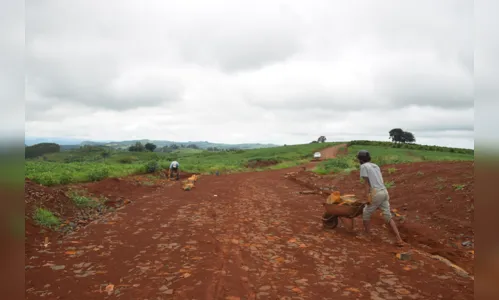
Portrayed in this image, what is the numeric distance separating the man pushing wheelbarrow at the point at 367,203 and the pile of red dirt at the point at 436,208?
44.2 inches

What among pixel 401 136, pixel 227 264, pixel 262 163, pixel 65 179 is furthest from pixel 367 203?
pixel 401 136

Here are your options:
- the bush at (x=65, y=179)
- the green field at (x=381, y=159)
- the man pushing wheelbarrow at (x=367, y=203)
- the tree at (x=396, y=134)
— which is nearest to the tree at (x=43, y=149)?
the bush at (x=65, y=179)

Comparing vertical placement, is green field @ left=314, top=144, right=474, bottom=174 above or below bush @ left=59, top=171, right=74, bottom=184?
above

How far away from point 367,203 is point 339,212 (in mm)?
787

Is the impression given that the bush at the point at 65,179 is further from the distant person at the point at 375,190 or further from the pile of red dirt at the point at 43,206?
the distant person at the point at 375,190

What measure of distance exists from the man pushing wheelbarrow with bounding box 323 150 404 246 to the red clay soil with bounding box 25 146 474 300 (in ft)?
1.39

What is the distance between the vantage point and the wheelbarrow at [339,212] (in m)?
8.30

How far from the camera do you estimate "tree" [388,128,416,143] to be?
314ft

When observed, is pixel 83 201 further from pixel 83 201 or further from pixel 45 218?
pixel 45 218

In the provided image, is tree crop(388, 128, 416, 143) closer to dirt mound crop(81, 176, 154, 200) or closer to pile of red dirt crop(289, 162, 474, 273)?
pile of red dirt crop(289, 162, 474, 273)

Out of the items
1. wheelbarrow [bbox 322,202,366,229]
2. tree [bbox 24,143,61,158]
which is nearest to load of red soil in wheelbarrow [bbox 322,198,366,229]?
wheelbarrow [bbox 322,202,366,229]

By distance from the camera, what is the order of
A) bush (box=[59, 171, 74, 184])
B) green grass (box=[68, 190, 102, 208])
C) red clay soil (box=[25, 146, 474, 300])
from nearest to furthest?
red clay soil (box=[25, 146, 474, 300]), green grass (box=[68, 190, 102, 208]), bush (box=[59, 171, 74, 184])

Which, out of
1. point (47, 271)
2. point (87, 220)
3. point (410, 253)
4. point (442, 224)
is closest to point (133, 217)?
point (87, 220)

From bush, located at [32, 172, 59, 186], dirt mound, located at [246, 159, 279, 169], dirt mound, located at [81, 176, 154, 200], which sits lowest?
dirt mound, located at [246, 159, 279, 169]
